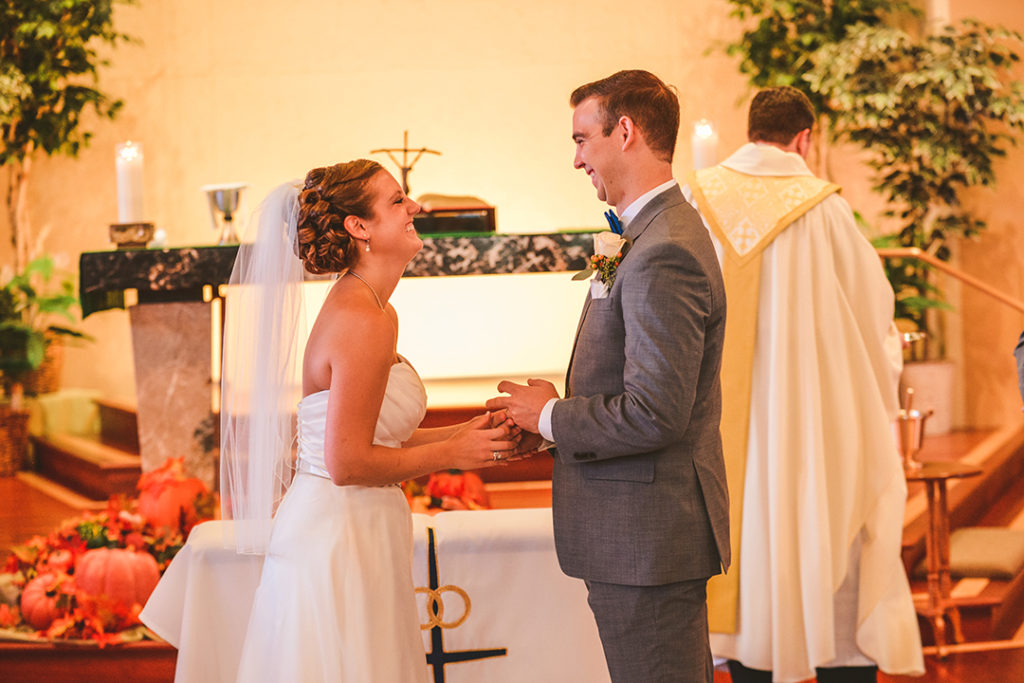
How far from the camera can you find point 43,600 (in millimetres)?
3191

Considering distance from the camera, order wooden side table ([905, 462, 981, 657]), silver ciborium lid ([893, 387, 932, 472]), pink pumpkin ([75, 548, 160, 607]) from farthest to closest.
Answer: silver ciborium lid ([893, 387, 932, 472]) → wooden side table ([905, 462, 981, 657]) → pink pumpkin ([75, 548, 160, 607])

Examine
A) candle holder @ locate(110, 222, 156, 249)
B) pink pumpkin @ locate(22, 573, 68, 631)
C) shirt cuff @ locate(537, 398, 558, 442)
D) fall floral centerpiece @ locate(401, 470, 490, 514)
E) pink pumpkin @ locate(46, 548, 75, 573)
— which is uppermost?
candle holder @ locate(110, 222, 156, 249)

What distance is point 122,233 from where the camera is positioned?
3.77 metres

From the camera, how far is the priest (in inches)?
132

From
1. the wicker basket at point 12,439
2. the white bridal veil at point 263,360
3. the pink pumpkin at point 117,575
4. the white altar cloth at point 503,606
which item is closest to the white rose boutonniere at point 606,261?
the white bridal veil at point 263,360

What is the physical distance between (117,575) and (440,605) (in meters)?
1.08

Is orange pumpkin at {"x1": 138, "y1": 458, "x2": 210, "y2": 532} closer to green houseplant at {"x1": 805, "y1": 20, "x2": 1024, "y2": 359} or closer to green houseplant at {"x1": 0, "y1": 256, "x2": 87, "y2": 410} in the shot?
green houseplant at {"x1": 0, "y1": 256, "x2": 87, "y2": 410}

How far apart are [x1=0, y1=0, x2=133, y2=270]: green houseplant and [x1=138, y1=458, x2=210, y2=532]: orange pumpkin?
4419 millimetres

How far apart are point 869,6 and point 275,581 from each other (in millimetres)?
6700

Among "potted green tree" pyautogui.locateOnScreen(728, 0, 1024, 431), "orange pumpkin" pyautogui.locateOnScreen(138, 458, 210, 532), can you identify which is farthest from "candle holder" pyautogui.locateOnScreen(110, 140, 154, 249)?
"potted green tree" pyautogui.locateOnScreen(728, 0, 1024, 431)

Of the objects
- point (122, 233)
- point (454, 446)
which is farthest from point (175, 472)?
point (454, 446)

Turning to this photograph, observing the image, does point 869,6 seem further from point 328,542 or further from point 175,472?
point 328,542

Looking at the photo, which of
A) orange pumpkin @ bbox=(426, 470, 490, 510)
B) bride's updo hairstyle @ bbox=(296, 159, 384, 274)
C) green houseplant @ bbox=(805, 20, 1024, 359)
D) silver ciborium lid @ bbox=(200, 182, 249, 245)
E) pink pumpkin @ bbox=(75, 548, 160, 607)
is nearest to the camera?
bride's updo hairstyle @ bbox=(296, 159, 384, 274)

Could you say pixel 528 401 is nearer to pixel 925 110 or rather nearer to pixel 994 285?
pixel 925 110
